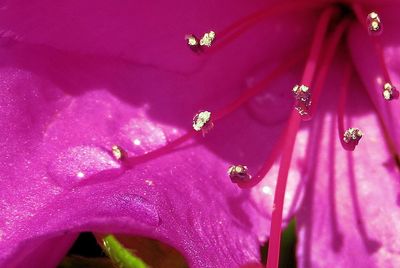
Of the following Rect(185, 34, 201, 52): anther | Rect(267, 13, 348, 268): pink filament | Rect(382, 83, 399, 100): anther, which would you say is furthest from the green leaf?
Rect(382, 83, 399, 100): anther

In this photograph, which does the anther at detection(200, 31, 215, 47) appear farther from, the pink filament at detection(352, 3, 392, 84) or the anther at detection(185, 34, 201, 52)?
the pink filament at detection(352, 3, 392, 84)

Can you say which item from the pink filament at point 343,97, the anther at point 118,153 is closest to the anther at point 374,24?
the pink filament at point 343,97

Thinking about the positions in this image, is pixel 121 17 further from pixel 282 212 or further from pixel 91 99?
pixel 282 212

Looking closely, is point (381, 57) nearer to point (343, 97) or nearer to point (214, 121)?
point (343, 97)

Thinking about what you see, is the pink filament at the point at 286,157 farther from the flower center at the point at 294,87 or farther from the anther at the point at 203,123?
the anther at the point at 203,123

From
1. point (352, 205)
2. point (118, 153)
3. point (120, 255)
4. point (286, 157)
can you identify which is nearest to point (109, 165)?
point (118, 153)

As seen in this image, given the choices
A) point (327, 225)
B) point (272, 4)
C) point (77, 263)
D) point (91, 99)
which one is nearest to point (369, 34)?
point (272, 4)
